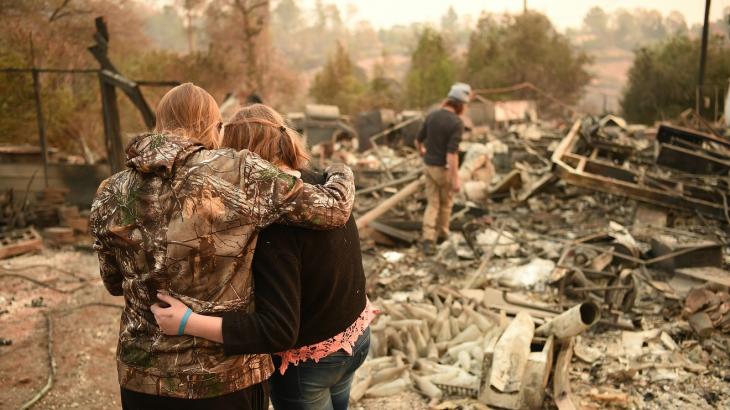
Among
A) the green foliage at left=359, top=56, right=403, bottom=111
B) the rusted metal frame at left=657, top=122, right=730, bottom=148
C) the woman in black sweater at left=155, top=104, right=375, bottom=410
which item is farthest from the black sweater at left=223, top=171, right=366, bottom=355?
the green foliage at left=359, top=56, right=403, bottom=111

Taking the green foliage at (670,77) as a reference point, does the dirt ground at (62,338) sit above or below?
below

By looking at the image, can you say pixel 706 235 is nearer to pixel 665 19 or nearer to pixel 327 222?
pixel 327 222

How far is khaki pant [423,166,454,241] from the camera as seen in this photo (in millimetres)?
7469

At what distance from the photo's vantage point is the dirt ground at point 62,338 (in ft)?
12.9

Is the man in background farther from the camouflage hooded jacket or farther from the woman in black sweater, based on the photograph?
the camouflage hooded jacket

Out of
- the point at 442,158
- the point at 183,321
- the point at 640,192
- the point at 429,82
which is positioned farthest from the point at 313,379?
the point at 429,82

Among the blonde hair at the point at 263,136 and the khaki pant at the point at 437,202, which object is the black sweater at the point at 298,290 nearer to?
the blonde hair at the point at 263,136

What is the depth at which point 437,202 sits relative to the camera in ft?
25.4

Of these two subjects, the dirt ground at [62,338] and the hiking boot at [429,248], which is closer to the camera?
the dirt ground at [62,338]

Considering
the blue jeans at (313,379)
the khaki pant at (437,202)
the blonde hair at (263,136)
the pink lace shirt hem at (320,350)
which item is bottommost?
the khaki pant at (437,202)

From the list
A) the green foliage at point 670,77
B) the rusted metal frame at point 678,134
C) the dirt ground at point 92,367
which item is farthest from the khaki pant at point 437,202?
the green foliage at point 670,77

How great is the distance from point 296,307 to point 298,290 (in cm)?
5

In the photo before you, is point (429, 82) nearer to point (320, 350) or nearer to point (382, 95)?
point (382, 95)

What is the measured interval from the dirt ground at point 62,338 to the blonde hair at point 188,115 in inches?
107
